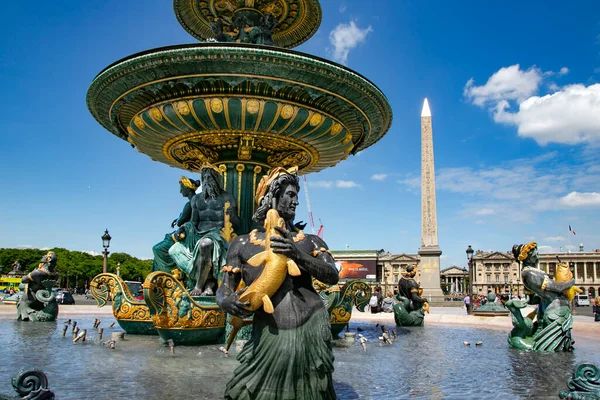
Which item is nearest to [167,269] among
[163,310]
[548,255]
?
[163,310]

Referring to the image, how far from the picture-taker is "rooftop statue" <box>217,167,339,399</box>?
316cm

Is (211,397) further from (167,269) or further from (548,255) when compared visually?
(548,255)

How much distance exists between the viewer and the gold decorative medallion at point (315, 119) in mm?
8820

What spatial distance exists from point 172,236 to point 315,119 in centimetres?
335

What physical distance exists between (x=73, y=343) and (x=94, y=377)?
116 inches

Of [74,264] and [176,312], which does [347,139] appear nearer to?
[176,312]

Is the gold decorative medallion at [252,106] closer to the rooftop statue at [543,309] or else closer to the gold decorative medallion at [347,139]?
the gold decorative medallion at [347,139]

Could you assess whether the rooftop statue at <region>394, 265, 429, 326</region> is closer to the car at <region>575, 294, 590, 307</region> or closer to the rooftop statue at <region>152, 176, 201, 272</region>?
the rooftop statue at <region>152, 176, 201, 272</region>

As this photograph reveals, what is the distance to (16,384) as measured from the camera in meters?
3.08

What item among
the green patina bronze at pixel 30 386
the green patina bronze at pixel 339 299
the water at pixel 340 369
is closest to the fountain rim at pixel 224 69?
the green patina bronze at pixel 339 299

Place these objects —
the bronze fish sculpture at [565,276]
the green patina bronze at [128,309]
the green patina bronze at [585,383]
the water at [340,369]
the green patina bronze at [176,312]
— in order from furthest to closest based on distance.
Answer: the green patina bronze at [128,309] < the bronze fish sculpture at [565,276] < the green patina bronze at [176,312] < the water at [340,369] < the green patina bronze at [585,383]

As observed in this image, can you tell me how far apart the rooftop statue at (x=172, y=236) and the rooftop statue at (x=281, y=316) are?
577 cm

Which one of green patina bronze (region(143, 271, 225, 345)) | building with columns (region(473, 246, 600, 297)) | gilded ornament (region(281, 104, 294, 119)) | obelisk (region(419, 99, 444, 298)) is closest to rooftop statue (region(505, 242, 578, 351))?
gilded ornament (region(281, 104, 294, 119))

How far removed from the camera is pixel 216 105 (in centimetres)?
833
